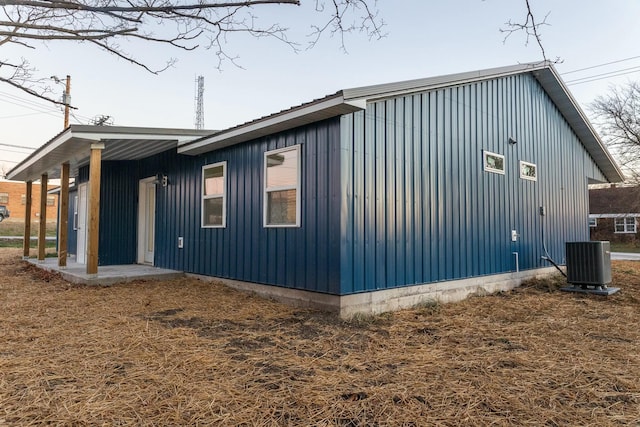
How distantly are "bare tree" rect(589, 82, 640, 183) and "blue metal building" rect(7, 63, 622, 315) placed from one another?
1336 cm

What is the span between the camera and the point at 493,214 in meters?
7.12

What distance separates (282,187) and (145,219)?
5.10 metres

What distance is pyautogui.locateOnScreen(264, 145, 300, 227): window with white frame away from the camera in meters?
5.43

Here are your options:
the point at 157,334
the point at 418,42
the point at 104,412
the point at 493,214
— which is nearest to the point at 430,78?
the point at 418,42

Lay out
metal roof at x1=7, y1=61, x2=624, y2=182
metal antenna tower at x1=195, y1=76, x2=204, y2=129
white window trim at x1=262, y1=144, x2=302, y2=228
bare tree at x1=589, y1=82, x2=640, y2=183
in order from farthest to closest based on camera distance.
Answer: metal antenna tower at x1=195, y1=76, x2=204, y2=129 → bare tree at x1=589, y1=82, x2=640, y2=183 → white window trim at x1=262, y1=144, x2=302, y2=228 → metal roof at x1=7, y1=61, x2=624, y2=182

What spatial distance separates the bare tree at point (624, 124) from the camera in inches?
774

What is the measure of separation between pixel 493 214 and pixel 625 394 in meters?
4.71

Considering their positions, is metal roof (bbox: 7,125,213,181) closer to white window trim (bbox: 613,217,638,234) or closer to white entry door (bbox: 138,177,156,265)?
white entry door (bbox: 138,177,156,265)

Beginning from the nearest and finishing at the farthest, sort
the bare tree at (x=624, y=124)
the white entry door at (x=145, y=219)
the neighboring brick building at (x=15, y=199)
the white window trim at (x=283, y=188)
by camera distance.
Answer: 1. the white window trim at (x=283, y=188)
2. the white entry door at (x=145, y=219)
3. the bare tree at (x=624, y=124)
4. the neighboring brick building at (x=15, y=199)

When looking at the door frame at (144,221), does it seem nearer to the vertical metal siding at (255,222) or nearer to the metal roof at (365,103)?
the vertical metal siding at (255,222)

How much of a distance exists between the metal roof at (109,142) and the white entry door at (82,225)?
3.46 feet

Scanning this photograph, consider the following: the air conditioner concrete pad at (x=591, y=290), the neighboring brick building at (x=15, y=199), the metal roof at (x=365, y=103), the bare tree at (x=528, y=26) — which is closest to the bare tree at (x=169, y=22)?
the metal roof at (x=365, y=103)

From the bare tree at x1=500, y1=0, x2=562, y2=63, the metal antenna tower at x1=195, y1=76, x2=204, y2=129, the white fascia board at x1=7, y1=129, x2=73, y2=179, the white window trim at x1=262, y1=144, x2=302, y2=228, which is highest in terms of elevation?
the metal antenna tower at x1=195, y1=76, x2=204, y2=129

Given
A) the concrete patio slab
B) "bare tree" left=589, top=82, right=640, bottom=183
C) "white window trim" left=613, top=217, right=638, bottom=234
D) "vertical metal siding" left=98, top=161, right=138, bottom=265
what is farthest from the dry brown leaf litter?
"white window trim" left=613, top=217, right=638, bottom=234
